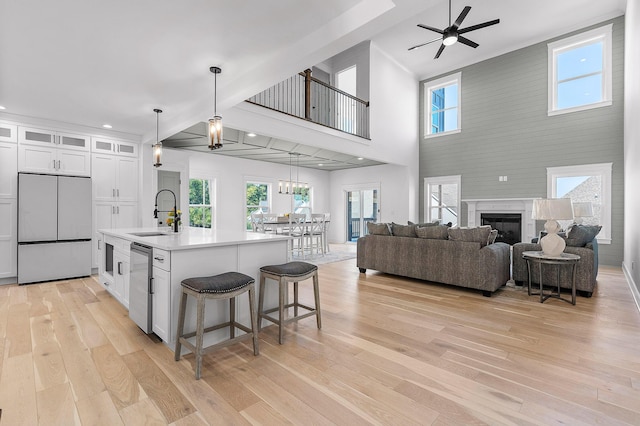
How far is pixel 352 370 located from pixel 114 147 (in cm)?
598

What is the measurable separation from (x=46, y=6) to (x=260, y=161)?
6558 mm

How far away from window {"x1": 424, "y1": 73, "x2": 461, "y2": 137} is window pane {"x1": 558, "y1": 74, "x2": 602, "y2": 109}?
231 centimetres

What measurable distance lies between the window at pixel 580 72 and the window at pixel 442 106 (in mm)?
2178

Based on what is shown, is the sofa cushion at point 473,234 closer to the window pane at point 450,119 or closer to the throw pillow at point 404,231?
the throw pillow at point 404,231

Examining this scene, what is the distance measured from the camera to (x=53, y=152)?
5297mm

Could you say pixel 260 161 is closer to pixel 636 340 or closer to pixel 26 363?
pixel 26 363

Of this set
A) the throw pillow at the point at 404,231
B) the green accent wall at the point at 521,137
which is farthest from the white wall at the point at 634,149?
the throw pillow at the point at 404,231

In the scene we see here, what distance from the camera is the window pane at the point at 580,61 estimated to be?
6.84 meters

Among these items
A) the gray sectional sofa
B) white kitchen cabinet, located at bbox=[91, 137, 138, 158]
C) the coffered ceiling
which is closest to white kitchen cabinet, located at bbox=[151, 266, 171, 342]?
the coffered ceiling

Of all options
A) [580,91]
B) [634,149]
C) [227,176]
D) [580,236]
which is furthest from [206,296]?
[580,91]

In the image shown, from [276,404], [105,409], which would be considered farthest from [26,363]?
[276,404]

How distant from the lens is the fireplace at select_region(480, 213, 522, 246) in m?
7.64

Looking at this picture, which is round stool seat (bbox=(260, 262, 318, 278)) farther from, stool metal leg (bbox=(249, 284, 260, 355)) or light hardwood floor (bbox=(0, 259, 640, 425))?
light hardwood floor (bbox=(0, 259, 640, 425))

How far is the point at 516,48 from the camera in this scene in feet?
25.6
